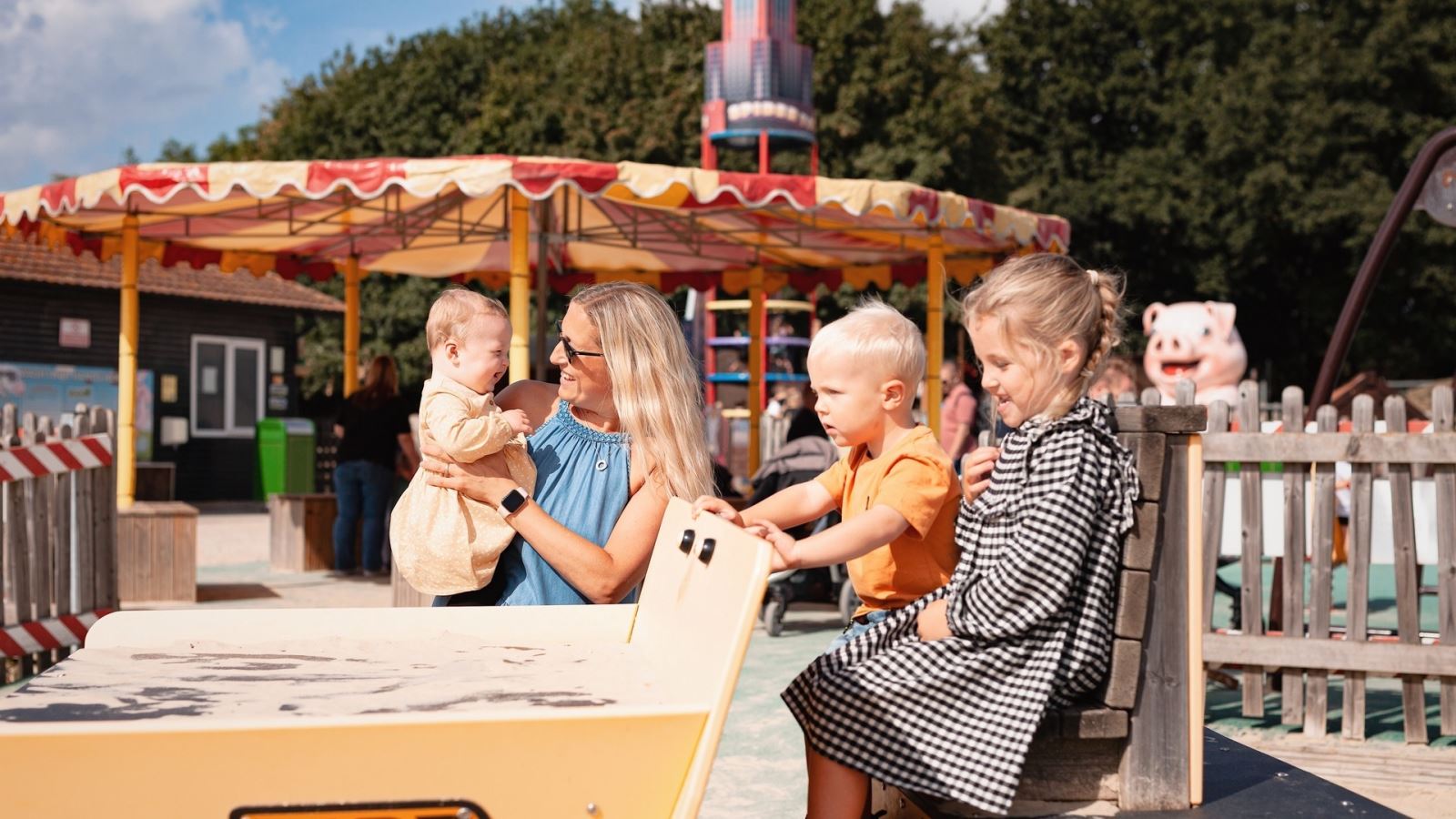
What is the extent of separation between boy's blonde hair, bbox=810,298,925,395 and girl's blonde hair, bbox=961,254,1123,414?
0.72 ft

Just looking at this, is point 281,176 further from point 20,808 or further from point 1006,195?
point 1006,195

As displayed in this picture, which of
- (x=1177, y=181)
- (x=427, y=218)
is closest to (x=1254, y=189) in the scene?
(x=1177, y=181)

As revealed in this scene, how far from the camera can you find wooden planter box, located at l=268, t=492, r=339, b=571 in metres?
12.3

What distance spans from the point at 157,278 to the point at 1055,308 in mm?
23719

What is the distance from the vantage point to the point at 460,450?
9.87 feet

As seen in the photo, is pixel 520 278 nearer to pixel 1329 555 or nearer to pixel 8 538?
pixel 8 538

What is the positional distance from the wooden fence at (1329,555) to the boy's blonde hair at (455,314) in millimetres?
3773

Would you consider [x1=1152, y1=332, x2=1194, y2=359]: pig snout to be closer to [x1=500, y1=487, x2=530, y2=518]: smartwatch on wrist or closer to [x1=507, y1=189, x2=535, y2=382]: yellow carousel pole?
[x1=507, y1=189, x2=535, y2=382]: yellow carousel pole

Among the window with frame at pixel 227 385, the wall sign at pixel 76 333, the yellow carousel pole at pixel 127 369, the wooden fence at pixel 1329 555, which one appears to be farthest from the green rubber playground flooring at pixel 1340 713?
the window with frame at pixel 227 385

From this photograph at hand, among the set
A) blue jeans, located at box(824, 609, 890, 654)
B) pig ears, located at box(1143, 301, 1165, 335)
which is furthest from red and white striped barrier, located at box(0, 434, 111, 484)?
pig ears, located at box(1143, 301, 1165, 335)

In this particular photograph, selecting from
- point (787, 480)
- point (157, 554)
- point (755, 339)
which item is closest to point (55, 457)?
point (157, 554)

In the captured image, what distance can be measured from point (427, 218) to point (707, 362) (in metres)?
13.7

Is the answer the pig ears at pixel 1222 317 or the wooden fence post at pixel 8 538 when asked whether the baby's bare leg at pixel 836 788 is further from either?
the pig ears at pixel 1222 317

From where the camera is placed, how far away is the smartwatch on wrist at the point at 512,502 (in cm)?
291
